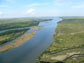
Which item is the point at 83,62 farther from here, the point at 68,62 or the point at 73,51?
the point at 73,51

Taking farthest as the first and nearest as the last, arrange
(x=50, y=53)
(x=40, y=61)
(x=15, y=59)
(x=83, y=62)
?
(x=50, y=53)
(x=15, y=59)
(x=40, y=61)
(x=83, y=62)

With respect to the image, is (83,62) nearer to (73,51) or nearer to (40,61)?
(73,51)

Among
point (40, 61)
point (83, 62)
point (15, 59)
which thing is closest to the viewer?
point (83, 62)

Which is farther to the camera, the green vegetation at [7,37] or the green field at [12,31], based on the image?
the green field at [12,31]

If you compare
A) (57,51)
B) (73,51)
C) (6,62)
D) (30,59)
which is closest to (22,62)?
(30,59)

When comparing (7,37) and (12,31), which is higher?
(12,31)

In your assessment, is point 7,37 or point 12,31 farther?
point 12,31

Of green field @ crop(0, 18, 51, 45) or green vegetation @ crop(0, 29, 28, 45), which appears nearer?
green vegetation @ crop(0, 29, 28, 45)

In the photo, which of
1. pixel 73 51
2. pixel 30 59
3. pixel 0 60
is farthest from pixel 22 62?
pixel 73 51

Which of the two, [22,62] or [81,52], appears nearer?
[22,62]
